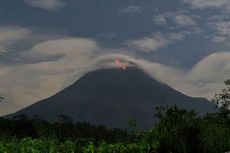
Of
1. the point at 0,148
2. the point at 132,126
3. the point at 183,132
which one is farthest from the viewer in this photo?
the point at 132,126

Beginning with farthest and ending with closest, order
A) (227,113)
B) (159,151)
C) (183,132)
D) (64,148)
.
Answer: (227,113), (183,132), (159,151), (64,148)

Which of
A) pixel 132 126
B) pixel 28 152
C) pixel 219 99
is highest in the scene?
pixel 219 99

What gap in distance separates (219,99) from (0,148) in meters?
25.6

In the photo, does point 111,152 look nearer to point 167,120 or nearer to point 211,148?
point 211,148

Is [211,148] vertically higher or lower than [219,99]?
lower

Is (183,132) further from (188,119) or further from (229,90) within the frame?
(229,90)

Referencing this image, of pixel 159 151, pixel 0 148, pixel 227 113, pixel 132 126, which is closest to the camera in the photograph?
pixel 0 148

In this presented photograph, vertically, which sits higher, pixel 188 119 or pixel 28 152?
pixel 188 119

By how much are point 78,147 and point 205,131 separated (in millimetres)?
5527

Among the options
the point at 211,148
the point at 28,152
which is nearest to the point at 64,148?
the point at 28,152

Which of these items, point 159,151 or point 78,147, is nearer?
point 78,147

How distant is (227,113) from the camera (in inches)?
1245

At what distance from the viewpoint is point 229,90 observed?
34938mm

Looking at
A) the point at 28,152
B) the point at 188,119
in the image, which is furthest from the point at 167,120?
the point at 28,152
